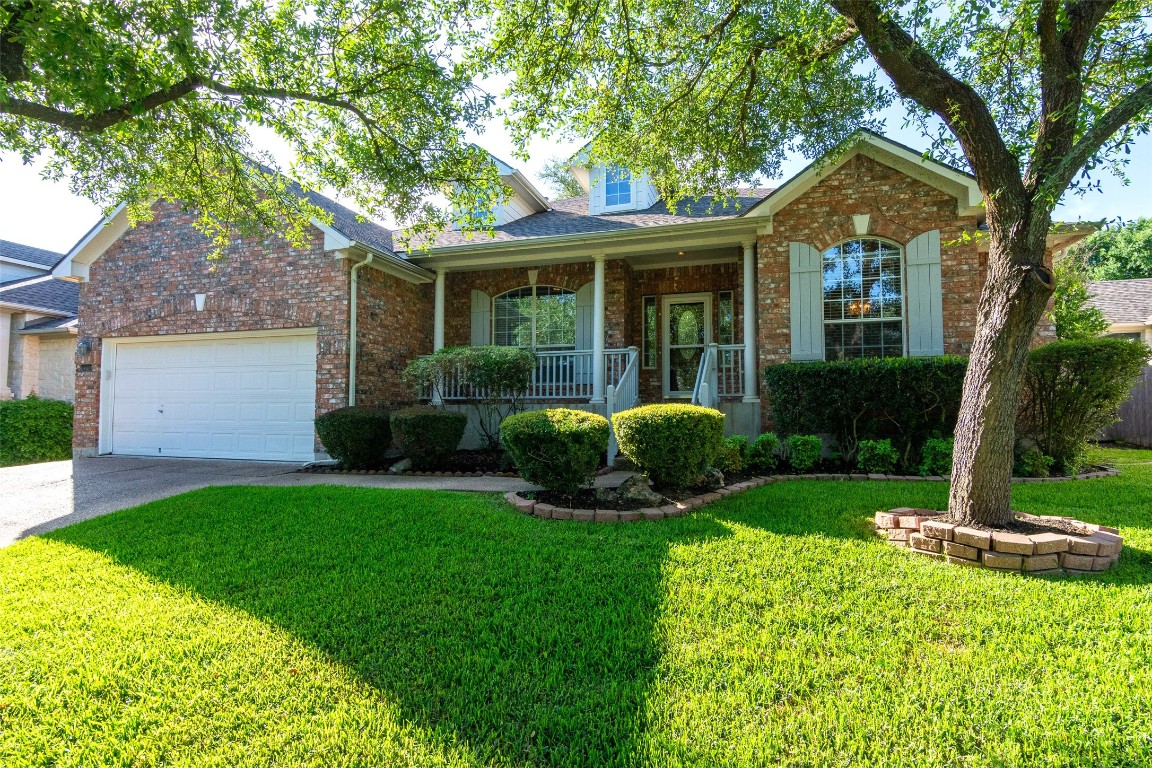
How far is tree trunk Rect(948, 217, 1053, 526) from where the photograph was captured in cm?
388

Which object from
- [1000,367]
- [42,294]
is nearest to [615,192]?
[1000,367]

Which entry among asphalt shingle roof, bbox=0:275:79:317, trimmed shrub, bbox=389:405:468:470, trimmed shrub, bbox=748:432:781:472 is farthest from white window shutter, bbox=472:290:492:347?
asphalt shingle roof, bbox=0:275:79:317

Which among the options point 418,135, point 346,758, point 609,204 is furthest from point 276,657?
point 609,204

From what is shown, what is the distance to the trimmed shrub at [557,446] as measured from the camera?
5.25m

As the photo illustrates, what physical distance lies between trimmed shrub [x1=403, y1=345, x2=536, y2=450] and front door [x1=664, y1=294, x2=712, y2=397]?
3.17 m

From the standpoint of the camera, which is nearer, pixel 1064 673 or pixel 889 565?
pixel 1064 673

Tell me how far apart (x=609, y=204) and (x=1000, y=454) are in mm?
8917

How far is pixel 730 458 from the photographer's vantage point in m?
6.83

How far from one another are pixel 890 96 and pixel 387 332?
8504 mm

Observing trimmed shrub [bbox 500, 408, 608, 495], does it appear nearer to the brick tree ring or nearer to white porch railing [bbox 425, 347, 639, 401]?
the brick tree ring

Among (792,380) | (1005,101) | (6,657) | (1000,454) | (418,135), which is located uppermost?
(418,135)

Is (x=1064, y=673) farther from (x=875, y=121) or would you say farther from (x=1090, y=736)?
(x=875, y=121)

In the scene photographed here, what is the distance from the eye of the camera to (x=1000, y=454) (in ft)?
13.1

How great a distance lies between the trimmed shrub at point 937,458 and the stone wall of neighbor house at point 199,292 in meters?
8.62
